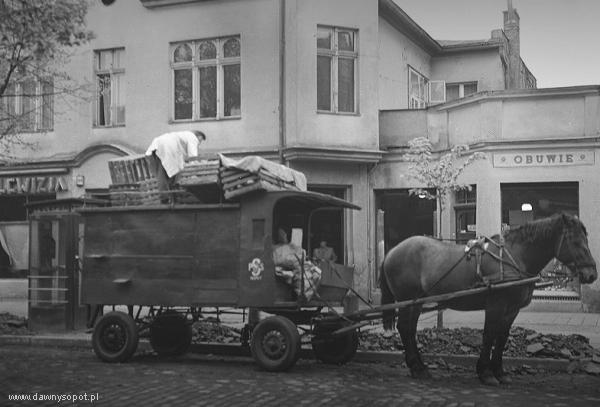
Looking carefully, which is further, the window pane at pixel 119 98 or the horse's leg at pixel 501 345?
the window pane at pixel 119 98

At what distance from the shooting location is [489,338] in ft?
30.0

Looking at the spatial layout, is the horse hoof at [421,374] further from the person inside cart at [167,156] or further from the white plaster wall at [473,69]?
the white plaster wall at [473,69]

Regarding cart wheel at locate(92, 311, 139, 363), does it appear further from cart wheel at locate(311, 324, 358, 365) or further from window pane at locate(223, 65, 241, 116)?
window pane at locate(223, 65, 241, 116)

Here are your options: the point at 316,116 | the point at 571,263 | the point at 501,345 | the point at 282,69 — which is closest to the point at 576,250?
the point at 571,263

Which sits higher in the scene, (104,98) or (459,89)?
(459,89)

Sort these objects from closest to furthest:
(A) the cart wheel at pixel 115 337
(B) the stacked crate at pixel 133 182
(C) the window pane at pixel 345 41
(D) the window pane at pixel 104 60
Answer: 1. (A) the cart wheel at pixel 115 337
2. (B) the stacked crate at pixel 133 182
3. (C) the window pane at pixel 345 41
4. (D) the window pane at pixel 104 60

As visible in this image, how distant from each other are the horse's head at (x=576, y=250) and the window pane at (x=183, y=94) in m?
13.0

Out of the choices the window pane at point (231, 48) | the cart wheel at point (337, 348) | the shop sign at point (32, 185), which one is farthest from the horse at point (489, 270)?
the shop sign at point (32, 185)

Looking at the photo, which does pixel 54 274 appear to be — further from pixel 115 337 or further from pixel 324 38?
pixel 324 38

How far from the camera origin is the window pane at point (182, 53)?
2033cm

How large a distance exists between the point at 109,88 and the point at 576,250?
598 inches

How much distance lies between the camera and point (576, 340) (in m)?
10.9

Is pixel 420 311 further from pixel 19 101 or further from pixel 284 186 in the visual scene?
pixel 19 101

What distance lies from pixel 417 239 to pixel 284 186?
6.17 feet
